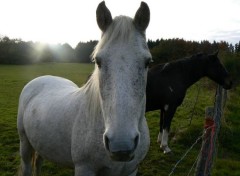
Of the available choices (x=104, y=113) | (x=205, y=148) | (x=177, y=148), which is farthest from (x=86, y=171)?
(x=177, y=148)

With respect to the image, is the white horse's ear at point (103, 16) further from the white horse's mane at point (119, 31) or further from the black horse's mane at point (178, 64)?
the black horse's mane at point (178, 64)

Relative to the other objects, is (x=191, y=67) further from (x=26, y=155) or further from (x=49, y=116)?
(x=49, y=116)

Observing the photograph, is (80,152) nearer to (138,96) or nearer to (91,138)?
(91,138)

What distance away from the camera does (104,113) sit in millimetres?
1992

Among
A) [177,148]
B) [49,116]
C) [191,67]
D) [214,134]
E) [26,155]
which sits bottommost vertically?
[177,148]

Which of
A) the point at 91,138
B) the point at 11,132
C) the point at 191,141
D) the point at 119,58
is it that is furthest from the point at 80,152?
the point at 11,132

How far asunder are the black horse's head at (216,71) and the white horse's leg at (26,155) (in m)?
4.68

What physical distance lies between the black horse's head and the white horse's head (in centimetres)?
507

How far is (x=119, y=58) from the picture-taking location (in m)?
1.93

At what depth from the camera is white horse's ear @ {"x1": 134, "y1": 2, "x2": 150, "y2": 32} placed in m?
2.13

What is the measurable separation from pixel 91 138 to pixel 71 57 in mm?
42935

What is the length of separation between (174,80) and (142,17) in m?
4.76

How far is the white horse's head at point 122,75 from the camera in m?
1.76

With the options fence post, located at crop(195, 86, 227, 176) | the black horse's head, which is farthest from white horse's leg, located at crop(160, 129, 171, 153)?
fence post, located at crop(195, 86, 227, 176)
